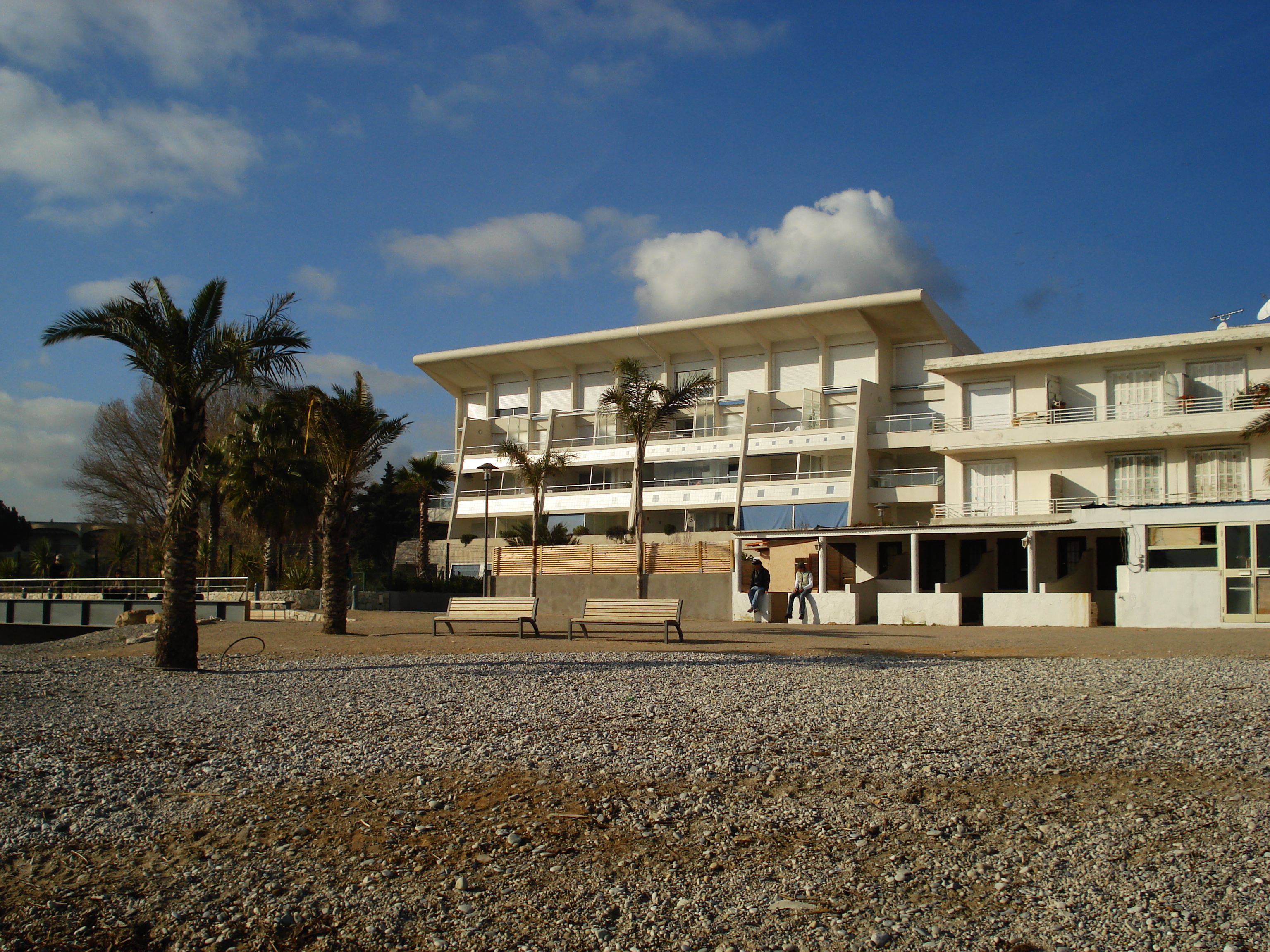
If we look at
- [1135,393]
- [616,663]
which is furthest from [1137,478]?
[616,663]

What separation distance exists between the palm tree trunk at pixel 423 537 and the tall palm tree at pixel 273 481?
1247cm

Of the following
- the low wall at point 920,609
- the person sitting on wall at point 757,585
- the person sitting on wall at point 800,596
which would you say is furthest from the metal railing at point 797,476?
the low wall at point 920,609

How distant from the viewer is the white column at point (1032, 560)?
25.2m

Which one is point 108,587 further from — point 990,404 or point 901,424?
point 901,424

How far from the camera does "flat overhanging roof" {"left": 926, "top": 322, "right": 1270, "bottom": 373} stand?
98.7ft

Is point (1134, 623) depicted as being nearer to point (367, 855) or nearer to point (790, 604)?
point (790, 604)

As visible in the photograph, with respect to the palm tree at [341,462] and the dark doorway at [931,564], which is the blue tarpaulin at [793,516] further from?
the palm tree at [341,462]

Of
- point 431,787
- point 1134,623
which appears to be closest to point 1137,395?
point 1134,623

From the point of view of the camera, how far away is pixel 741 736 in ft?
23.4

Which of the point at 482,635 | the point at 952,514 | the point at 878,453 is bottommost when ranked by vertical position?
the point at 482,635

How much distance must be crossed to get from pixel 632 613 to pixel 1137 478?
2174 cm

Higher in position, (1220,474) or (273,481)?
(1220,474)

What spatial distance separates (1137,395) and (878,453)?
14.2 meters

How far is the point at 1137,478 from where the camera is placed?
1254 inches
